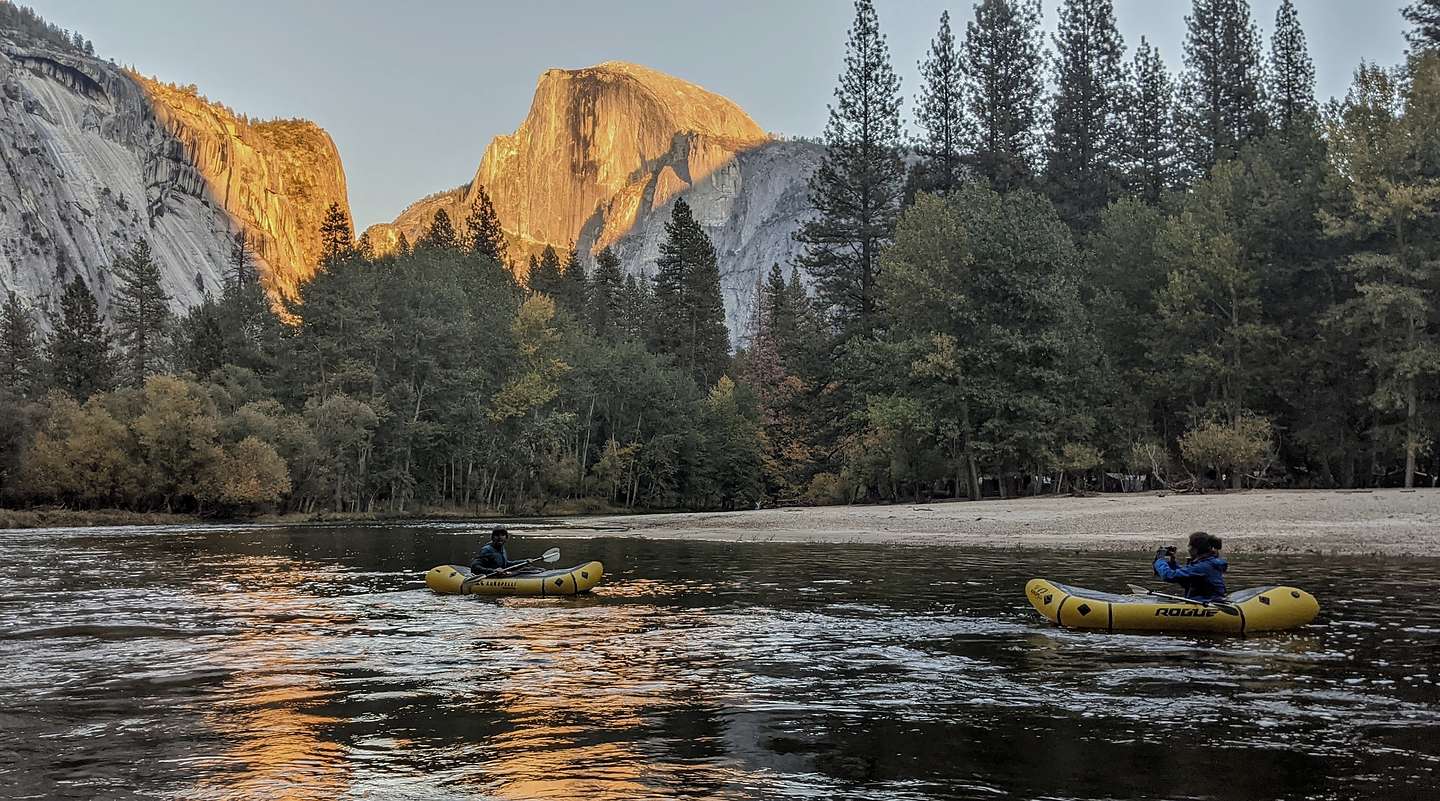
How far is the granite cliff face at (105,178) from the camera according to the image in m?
125

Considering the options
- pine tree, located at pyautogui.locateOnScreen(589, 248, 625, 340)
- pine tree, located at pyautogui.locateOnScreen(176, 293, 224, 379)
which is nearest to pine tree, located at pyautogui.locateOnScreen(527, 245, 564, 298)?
pine tree, located at pyautogui.locateOnScreen(589, 248, 625, 340)

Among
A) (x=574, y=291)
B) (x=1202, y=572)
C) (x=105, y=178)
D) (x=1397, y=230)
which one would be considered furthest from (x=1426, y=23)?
(x=105, y=178)

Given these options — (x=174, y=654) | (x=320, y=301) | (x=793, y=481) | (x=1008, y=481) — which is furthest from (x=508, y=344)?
(x=174, y=654)

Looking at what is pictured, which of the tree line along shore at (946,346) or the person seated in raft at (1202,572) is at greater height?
the tree line along shore at (946,346)

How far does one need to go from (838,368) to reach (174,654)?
164 ft

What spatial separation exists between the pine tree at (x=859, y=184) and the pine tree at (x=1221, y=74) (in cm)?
2162

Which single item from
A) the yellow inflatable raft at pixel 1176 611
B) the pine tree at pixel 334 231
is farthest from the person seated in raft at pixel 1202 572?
the pine tree at pixel 334 231

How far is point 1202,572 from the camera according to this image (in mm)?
16844

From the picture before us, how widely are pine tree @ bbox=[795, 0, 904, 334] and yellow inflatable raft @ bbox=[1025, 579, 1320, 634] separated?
164ft

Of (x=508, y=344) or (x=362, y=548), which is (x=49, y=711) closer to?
(x=362, y=548)

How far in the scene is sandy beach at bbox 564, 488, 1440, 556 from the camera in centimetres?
2897

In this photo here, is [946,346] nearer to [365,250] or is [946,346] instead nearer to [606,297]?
[365,250]

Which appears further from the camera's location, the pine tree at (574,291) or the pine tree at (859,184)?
the pine tree at (574,291)

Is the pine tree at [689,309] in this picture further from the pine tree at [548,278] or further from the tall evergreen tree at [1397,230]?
the tall evergreen tree at [1397,230]
